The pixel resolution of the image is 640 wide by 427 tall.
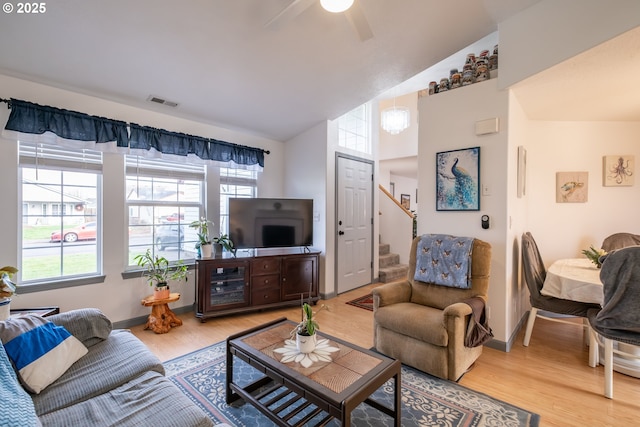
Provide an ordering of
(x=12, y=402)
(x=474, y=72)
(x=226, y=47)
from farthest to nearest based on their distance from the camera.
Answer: (x=474, y=72) < (x=226, y=47) < (x=12, y=402)

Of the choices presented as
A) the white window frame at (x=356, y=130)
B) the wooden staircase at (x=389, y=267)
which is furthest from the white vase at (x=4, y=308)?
the wooden staircase at (x=389, y=267)

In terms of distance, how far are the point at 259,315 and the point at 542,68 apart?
145 inches

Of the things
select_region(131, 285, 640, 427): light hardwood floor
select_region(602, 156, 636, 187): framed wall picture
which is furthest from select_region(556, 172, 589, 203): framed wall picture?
select_region(131, 285, 640, 427): light hardwood floor

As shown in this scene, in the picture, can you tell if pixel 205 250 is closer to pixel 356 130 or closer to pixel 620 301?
pixel 356 130

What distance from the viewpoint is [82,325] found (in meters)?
1.80

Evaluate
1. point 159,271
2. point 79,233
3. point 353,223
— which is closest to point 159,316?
point 159,271

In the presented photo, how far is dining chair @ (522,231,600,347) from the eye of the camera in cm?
244

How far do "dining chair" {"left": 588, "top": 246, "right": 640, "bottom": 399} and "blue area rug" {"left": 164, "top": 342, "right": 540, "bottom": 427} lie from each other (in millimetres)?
743

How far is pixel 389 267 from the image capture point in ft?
Answer: 17.8

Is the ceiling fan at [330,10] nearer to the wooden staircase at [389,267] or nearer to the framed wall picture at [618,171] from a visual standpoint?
the framed wall picture at [618,171]

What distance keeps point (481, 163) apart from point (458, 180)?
254mm

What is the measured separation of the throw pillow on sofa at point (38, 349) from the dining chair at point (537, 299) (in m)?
3.47

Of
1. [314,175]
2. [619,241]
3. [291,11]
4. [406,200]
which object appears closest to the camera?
[291,11]

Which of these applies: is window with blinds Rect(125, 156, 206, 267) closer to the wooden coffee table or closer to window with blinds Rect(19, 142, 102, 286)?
window with blinds Rect(19, 142, 102, 286)
